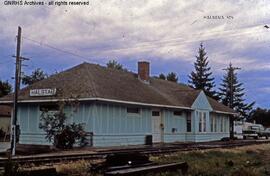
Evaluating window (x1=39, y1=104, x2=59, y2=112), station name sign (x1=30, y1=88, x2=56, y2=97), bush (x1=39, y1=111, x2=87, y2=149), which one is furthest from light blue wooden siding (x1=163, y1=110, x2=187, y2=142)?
bush (x1=39, y1=111, x2=87, y2=149)

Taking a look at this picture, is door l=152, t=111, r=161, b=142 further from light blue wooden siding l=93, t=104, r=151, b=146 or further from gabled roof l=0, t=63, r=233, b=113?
gabled roof l=0, t=63, r=233, b=113

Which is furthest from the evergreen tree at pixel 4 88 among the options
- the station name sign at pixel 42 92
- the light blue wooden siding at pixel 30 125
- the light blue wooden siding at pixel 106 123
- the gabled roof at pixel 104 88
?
the station name sign at pixel 42 92

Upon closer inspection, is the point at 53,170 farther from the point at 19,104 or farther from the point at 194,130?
the point at 194,130

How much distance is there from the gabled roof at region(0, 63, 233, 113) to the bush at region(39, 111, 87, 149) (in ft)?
5.40

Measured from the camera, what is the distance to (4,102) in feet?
105

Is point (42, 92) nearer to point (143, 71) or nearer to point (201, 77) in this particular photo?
point (143, 71)

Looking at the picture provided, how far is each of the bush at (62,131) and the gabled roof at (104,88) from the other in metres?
1.65

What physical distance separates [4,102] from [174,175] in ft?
73.0

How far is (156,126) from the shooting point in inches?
1399

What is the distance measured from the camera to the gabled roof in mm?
28781

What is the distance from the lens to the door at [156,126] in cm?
3516

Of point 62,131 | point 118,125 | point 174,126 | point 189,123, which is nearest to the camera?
point 62,131

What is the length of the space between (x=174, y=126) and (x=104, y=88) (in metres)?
9.85

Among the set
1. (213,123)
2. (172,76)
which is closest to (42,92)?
(213,123)
